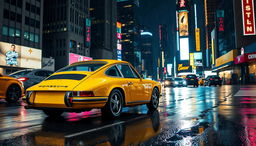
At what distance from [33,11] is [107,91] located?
5511 cm

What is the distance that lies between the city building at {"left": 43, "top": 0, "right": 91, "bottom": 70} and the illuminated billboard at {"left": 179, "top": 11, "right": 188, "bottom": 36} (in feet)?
195

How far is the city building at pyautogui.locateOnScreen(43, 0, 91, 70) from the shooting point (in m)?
77.6

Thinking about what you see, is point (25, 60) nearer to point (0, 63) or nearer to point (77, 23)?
point (0, 63)

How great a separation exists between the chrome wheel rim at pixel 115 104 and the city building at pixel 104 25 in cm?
11446

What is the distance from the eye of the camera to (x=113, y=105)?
5824mm

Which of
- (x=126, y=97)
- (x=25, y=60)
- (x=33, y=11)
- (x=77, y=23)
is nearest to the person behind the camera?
(x=126, y=97)

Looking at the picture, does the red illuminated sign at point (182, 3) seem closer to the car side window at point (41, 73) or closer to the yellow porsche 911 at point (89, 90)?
the car side window at point (41, 73)

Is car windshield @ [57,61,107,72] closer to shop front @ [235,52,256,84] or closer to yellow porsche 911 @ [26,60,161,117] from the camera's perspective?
yellow porsche 911 @ [26,60,161,117]

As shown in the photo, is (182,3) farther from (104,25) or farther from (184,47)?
(104,25)

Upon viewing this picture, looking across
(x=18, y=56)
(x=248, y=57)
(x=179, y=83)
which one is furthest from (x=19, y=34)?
(x=248, y=57)

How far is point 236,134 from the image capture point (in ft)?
13.0

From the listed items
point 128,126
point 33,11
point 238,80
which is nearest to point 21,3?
point 33,11

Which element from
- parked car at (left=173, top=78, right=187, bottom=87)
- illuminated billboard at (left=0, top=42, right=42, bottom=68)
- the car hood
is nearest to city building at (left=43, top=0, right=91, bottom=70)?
illuminated billboard at (left=0, top=42, right=42, bottom=68)

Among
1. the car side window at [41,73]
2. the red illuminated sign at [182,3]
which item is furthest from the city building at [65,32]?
the red illuminated sign at [182,3]
